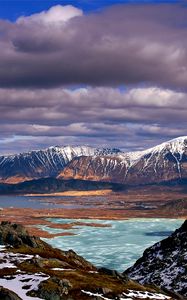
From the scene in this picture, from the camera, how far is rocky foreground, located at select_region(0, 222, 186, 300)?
75312 millimetres

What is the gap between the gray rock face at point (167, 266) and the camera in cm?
13500

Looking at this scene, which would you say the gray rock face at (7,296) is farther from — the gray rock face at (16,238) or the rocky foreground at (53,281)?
the gray rock face at (16,238)

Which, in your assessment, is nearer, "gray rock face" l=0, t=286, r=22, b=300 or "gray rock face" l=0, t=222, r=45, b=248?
"gray rock face" l=0, t=286, r=22, b=300

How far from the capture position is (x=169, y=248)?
160875 mm

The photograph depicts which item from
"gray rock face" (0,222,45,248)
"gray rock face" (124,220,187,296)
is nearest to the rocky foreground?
"gray rock face" (0,222,45,248)

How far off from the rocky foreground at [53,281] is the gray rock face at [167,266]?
94.7 ft

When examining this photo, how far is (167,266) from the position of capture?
481 feet

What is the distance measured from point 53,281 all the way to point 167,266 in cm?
7463

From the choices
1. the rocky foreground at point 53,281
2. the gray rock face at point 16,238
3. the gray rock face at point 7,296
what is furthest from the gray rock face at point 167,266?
the gray rock face at point 7,296

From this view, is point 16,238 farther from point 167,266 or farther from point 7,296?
point 7,296

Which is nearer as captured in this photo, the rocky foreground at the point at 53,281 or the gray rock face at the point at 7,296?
the gray rock face at the point at 7,296

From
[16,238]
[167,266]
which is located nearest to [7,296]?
[16,238]

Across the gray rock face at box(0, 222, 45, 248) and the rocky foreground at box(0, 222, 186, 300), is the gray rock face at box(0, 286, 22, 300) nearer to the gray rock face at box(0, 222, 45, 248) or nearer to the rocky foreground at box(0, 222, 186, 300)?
the rocky foreground at box(0, 222, 186, 300)

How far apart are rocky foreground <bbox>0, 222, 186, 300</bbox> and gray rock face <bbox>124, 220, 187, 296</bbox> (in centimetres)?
2886
